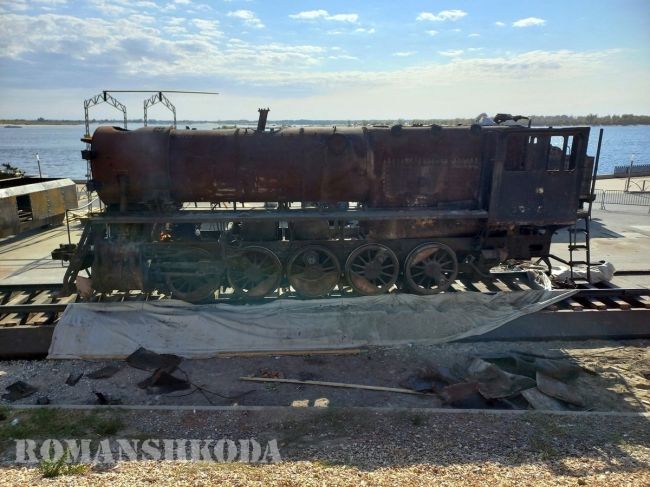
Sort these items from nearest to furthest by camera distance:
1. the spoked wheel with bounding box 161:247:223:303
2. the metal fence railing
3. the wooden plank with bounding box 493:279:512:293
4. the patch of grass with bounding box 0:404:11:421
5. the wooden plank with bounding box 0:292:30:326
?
the patch of grass with bounding box 0:404:11:421, the wooden plank with bounding box 0:292:30:326, the spoked wheel with bounding box 161:247:223:303, the wooden plank with bounding box 493:279:512:293, the metal fence railing

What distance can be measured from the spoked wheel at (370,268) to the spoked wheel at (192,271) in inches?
99.1

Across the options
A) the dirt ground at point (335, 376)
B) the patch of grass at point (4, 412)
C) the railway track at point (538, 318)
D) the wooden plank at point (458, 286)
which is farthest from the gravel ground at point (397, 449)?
the wooden plank at point (458, 286)

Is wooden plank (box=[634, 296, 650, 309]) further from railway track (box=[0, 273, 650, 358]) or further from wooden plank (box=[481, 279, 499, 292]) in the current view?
wooden plank (box=[481, 279, 499, 292])

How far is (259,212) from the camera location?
9.22 meters

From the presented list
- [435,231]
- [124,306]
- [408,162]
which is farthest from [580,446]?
[124,306]

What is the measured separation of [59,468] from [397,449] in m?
3.53

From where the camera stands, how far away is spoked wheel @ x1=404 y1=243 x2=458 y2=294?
9.47 m

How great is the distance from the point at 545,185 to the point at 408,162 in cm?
262

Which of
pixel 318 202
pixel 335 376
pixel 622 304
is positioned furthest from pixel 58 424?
pixel 622 304

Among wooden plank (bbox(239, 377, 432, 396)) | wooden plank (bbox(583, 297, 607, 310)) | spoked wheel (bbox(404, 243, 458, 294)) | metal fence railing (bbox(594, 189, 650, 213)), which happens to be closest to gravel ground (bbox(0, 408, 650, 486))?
wooden plank (bbox(239, 377, 432, 396))

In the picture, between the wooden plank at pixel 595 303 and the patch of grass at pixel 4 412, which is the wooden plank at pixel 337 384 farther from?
the wooden plank at pixel 595 303

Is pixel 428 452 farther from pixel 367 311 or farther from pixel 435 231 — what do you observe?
pixel 435 231

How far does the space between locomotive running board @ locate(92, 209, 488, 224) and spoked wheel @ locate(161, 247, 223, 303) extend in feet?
2.19

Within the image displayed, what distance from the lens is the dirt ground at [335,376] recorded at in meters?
6.84
